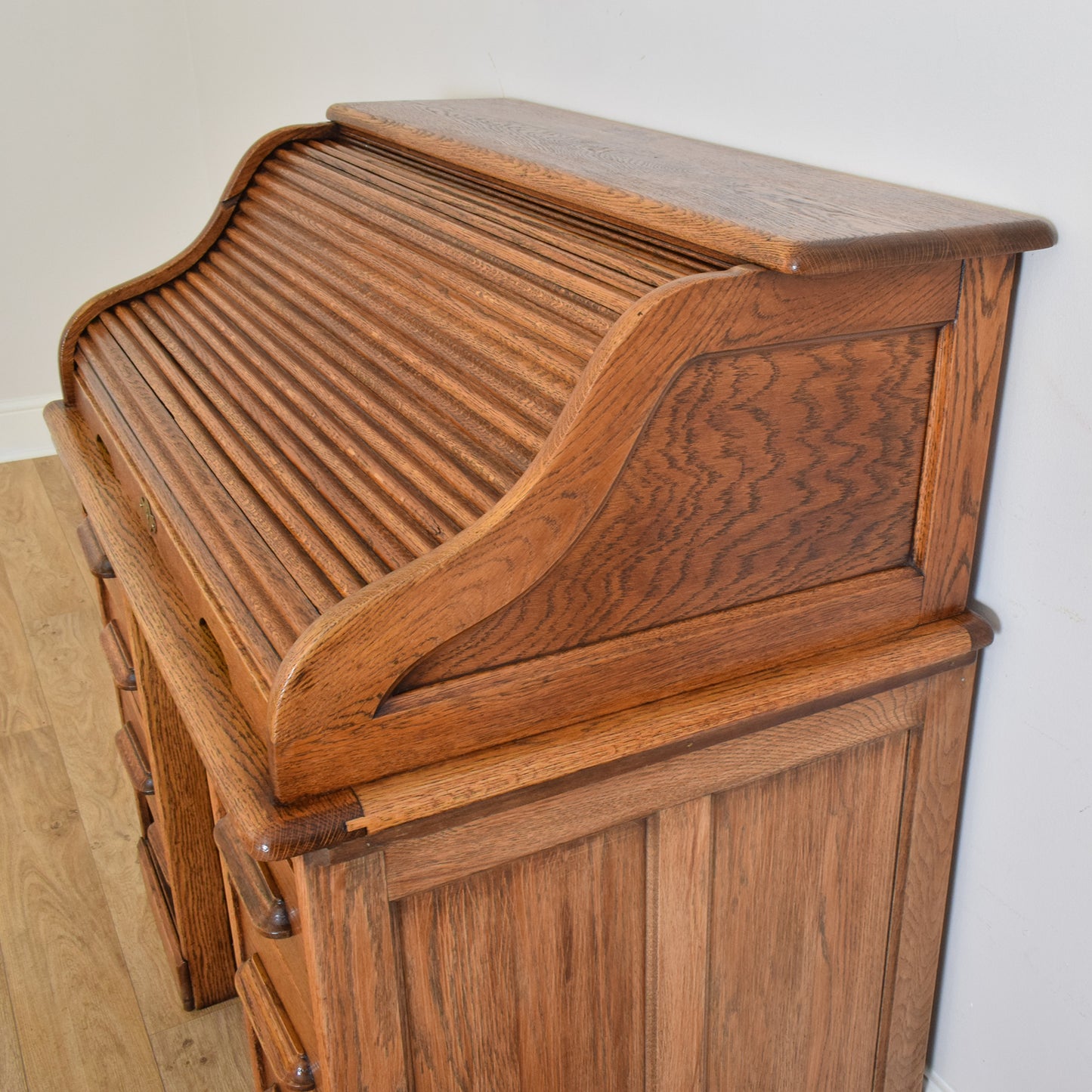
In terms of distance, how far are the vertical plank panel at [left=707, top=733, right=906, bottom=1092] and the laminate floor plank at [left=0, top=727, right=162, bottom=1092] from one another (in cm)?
97

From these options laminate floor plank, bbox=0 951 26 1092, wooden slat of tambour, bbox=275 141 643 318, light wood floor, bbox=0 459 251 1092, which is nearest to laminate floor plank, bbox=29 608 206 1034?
light wood floor, bbox=0 459 251 1092

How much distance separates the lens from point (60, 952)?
2025 millimetres

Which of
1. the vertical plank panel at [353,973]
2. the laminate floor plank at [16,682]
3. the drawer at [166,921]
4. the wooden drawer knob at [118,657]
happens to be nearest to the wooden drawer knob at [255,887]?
the vertical plank panel at [353,973]

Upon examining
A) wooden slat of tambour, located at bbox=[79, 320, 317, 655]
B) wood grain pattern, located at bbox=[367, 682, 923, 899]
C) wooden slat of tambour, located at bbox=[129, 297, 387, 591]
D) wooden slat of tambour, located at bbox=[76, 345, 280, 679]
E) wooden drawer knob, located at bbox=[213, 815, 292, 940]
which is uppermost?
wooden slat of tambour, located at bbox=[129, 297, 387, 591]

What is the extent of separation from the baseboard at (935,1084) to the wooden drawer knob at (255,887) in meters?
0.87

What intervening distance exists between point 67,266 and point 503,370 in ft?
11.3

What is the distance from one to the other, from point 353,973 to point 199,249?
4.23 ft

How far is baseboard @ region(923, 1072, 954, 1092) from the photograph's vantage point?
149 cm

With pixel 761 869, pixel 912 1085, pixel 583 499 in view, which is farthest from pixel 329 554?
pixel 912 1085

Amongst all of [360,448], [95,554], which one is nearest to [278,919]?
[360,448]

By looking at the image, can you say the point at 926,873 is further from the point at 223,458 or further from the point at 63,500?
the point at 63,500

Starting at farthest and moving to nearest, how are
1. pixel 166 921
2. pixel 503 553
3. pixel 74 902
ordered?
1. pixel 74 902
2. pixel 166 921
3. pixel 503 553

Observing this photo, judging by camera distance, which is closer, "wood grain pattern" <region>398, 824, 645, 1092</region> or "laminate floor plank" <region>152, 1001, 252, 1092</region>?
"wood grain pattern" <region>398, 824, 645, 1092</region>

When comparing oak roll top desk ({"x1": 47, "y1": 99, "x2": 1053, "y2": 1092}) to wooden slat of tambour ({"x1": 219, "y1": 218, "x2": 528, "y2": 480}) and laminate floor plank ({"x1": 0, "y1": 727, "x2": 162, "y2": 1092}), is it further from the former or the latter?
laminate floor plank ({"x1": 0, "y1": 727, "x2": 162, "y2": 1092})
